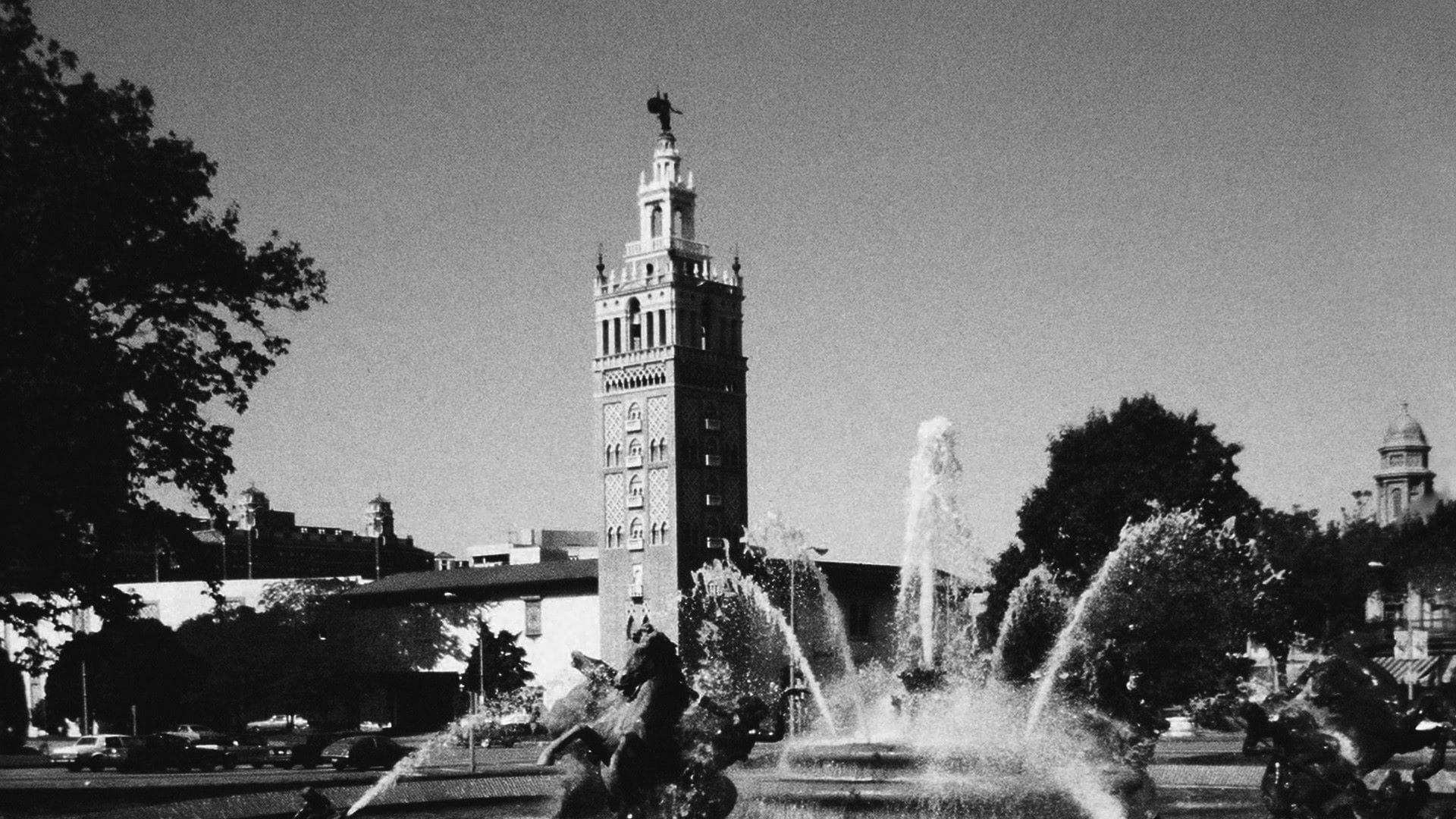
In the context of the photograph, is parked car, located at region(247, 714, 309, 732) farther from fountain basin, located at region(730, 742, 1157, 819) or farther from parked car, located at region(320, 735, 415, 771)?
fountain basin, located at region(730, 742, 1157, 819)

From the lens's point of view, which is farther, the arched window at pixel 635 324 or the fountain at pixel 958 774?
the arched window at pixel 635 324

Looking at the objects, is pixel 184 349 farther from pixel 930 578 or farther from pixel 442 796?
pixel 930 578

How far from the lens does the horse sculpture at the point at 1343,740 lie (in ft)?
54.4

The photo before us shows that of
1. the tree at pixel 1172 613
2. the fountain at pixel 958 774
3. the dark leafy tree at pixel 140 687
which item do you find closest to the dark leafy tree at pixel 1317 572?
the tree at pixel 1172 613

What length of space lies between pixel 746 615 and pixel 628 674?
74748 millimetres


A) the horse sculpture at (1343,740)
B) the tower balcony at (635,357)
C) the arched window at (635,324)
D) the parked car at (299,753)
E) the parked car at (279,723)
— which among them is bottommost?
the parked car at (279,723)

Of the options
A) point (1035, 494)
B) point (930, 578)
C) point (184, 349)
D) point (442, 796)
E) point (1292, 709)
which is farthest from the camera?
point (1035, 494)

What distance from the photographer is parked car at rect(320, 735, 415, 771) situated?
163 feet

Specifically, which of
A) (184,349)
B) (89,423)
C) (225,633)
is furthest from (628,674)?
(225,633)

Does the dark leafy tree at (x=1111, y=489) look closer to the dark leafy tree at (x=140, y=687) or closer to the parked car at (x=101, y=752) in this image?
the parked car at (x=101, y=752)

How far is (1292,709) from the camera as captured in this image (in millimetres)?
16984

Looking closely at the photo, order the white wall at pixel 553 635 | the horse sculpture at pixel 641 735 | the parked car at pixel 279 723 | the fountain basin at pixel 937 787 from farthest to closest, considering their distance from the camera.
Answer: the white wall at pixel 553 635 → the parked car at pixel 279 723 → the fountain basin at pixel 937 787 → the horse sculpture at pixel 641 735

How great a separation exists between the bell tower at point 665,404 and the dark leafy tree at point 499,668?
25.0 feet

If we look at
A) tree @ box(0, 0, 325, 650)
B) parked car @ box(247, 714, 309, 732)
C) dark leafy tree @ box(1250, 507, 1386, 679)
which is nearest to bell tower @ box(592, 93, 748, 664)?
parked car @ box(247, 714, 309, 732)
